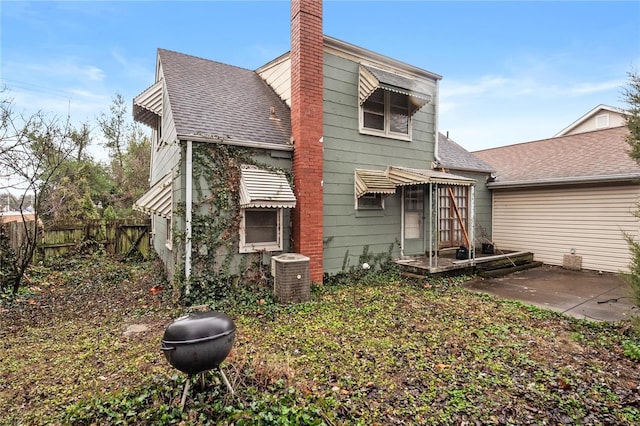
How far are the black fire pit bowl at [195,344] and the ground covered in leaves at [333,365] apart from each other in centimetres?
44

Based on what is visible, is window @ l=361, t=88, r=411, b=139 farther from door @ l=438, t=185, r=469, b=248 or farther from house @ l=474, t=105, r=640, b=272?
house @ l=474, t=105, r=640, b=272

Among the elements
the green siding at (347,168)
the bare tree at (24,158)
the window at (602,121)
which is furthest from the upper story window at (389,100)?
the window at (602,121)

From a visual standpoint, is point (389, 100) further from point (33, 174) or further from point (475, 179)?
point (33, 174)

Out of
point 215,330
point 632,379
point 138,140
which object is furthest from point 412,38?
point 138,140

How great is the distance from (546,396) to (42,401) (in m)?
5.20

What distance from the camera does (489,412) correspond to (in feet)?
9.52

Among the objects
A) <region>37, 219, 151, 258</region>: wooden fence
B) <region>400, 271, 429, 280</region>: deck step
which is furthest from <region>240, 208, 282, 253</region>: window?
<region>37, 219, 151, 258</region>: wooden fence

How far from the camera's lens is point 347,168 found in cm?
804

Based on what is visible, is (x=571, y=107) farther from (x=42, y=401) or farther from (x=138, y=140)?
(x=138, y=140)

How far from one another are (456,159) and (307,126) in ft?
21.5

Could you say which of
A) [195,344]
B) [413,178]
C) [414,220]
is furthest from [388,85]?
[195,344]

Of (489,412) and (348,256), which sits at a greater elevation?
(348,256)

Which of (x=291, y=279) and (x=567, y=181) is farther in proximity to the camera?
(x=567, y=181)

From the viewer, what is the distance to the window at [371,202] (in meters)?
8.32
